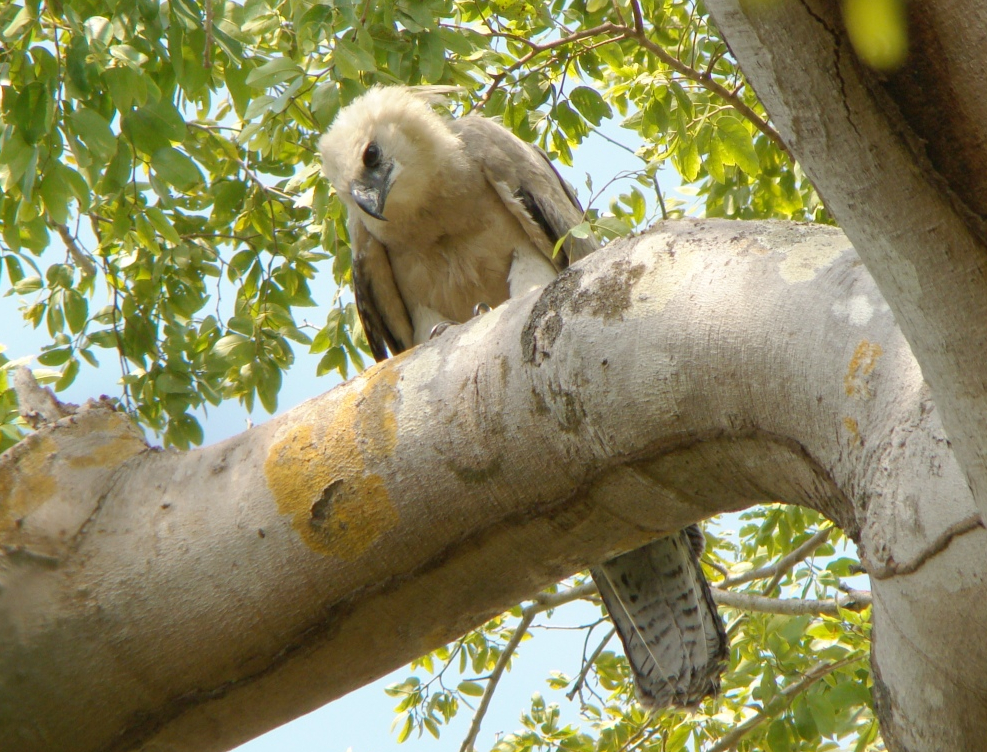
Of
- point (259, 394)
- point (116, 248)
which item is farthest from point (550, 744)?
point (116, 248)

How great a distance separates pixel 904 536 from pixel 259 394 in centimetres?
290

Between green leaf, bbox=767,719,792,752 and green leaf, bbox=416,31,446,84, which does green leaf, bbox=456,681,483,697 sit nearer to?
green leaf, bbox=767,719,792,752

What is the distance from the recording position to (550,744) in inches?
164

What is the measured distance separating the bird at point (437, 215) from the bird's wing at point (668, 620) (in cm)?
105

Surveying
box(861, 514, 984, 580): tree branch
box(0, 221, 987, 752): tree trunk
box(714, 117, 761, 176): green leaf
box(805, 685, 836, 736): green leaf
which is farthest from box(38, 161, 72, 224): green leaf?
box(805, 685, 836, 736): green leaf

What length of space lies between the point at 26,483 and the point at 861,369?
148cm

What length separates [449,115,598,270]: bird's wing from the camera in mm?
3688

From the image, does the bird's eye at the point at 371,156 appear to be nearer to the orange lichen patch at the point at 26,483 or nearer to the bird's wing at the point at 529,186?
the bird's wing at the point at 529,186

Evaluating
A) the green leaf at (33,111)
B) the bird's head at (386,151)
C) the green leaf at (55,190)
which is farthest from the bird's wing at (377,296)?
the green leaf at (33,111)

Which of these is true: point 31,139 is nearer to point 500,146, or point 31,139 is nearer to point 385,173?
point 385,173

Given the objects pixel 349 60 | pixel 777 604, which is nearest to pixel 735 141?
pixel 349 60

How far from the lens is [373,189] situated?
12.4ft

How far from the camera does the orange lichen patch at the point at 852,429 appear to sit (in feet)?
4.38

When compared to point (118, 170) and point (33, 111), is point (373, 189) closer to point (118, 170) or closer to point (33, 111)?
point (118, 170)
